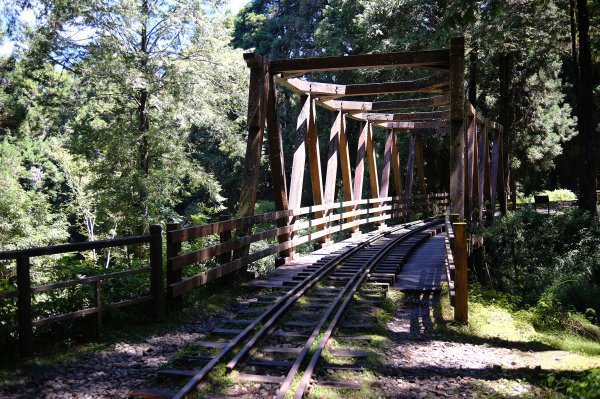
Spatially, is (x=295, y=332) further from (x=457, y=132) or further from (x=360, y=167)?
(x=360, y=167)

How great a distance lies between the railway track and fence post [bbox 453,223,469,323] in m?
1.03

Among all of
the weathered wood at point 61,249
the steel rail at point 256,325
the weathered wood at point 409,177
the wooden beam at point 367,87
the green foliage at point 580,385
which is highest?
the wooden beam at point 367,87

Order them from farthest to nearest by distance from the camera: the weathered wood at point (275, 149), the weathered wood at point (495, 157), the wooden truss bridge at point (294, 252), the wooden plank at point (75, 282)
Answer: the weathered wood at point (495, 157)
the weathered wood at point (275, 149)
the wooden truss bridge at point (294, 252)
the wooden plank at point (75, 282)

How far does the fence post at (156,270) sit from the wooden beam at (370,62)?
5112mm

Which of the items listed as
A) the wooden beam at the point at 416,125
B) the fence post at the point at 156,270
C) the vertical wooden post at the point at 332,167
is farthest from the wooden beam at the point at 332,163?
the fence post at the point at 156,270

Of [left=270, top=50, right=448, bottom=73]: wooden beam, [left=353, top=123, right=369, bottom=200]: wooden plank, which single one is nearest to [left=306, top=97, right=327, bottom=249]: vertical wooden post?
[left=270, top=50, right=448, bottom=73]: wooden beam

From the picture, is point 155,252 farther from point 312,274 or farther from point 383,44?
point 383,44

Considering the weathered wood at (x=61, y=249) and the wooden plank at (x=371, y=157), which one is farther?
the wooden plank at (x=371, y=157)

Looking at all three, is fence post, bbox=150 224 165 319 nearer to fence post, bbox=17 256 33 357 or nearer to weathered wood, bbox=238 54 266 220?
fence post, bbox=17 256 33 357

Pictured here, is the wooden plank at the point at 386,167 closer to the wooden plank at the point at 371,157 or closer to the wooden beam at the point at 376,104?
the wooden plank at the point at 371,157

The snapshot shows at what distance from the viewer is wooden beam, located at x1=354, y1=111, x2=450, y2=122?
17359 mm

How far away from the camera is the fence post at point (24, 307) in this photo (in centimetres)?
445

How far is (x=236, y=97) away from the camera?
58.2ft

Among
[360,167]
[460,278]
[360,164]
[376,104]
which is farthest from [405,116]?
[460,278]
